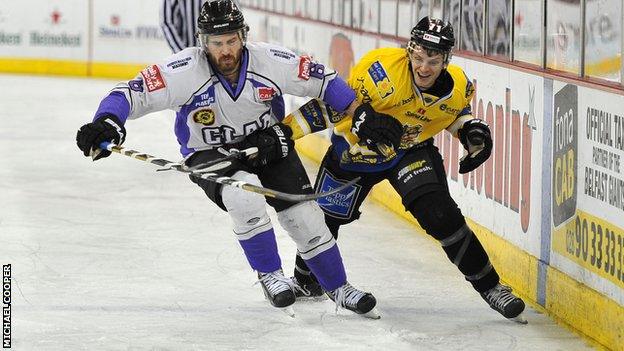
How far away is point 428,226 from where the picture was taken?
17.5 feet

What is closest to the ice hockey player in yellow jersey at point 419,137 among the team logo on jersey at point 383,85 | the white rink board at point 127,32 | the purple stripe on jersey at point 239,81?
the team logo on jersey at point 383,85

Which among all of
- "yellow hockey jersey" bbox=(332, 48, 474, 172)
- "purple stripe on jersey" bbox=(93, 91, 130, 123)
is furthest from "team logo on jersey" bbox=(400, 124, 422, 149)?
"purple stripe on jersey" bbox=(93, 91, 130, 123)

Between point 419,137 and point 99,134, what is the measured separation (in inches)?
51.4

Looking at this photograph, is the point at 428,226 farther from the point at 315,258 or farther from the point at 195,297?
the point at 195,297

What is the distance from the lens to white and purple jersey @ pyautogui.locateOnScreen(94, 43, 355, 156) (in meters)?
5.15

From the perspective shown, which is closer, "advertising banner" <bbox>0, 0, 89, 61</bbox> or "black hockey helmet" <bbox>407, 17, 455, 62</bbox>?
"black hockey helmet" <bbox>407, 17, 455, 62</bbox>

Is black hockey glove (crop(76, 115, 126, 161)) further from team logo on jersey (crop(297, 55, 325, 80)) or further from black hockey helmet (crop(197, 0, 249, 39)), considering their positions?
team logo on jersey (crop(297, 55, 325, 80))

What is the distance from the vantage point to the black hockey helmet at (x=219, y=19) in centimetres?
→ 511

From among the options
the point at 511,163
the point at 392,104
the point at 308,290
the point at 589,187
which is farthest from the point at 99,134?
the point at 511,163

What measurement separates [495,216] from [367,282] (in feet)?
2.32

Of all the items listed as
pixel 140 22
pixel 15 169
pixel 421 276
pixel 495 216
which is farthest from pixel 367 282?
pixel 140 22

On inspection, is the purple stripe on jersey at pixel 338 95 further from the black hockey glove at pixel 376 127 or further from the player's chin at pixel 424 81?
the player's chin at pixel 424 81

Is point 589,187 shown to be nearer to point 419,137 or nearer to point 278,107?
point 419,137

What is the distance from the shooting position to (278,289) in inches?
210
